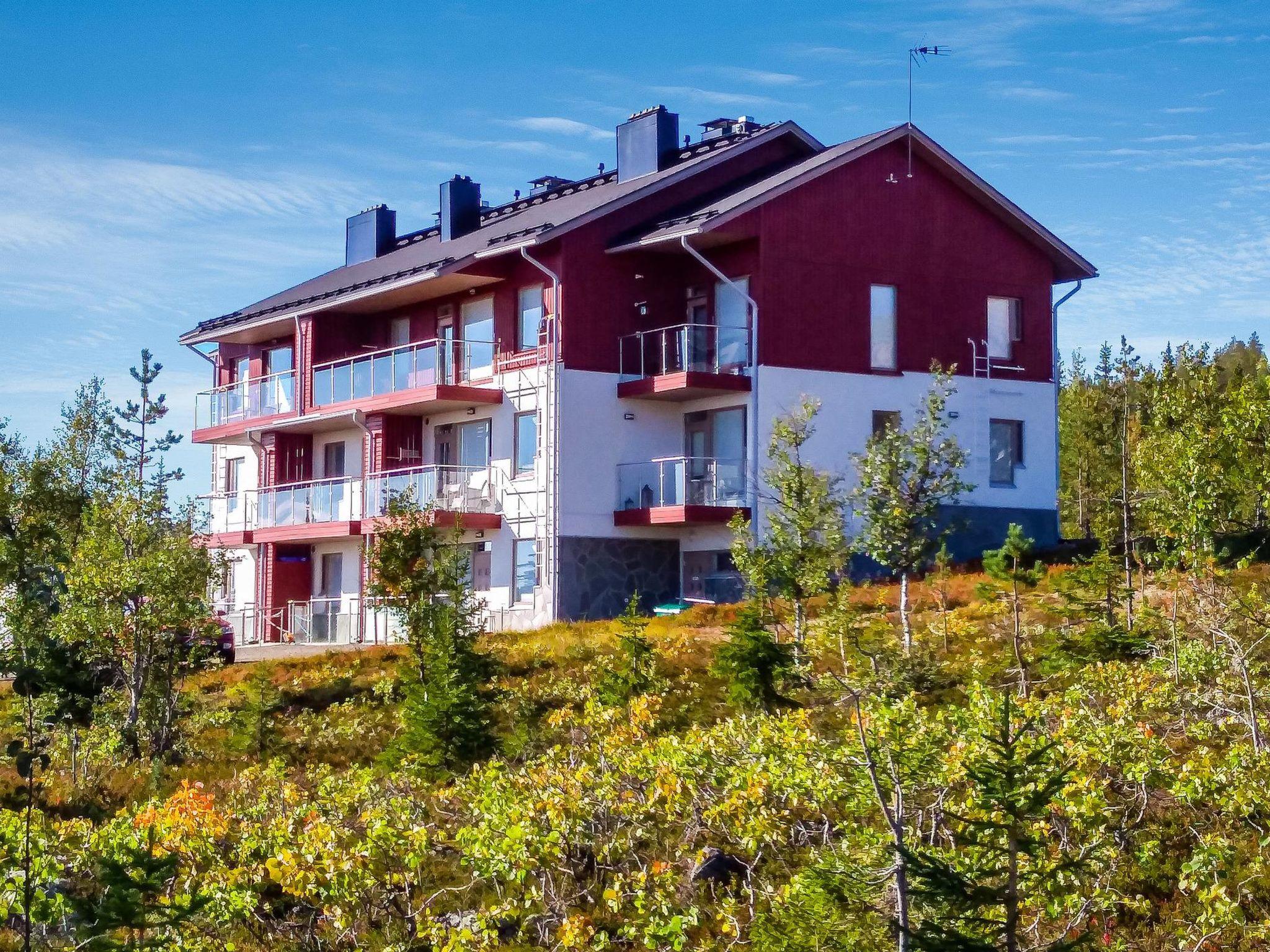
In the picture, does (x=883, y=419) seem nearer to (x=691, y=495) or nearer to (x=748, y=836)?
(x=691, y=495)

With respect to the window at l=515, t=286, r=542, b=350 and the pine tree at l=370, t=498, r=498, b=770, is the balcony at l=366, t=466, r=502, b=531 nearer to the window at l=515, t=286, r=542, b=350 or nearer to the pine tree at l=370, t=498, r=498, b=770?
the window at l=515, t=286, r=542, b=350

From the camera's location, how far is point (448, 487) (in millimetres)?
37375

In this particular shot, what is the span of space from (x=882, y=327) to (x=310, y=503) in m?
14.5

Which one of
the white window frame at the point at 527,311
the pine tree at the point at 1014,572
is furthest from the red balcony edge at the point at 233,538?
the pine tree at the point at 1014,572

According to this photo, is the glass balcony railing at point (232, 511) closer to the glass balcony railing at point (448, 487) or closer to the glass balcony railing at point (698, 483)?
the glass balcony railing at point (448, 487)

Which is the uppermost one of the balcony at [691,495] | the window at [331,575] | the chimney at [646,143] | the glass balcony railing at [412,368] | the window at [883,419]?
the chimney at [646,143]

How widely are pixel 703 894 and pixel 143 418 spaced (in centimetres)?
6187

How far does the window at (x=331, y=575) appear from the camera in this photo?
41.8 m

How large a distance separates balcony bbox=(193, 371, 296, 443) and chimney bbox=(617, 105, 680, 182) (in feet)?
33.5

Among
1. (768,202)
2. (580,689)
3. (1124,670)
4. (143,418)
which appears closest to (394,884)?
(1124,670)

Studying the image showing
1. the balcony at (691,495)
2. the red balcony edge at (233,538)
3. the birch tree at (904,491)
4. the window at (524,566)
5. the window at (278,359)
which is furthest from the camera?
the window at (278,359)

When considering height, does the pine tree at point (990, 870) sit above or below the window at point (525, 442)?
below

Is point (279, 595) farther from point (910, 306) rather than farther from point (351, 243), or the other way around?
point (910, 306)

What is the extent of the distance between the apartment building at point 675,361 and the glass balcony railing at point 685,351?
2.4 inches
